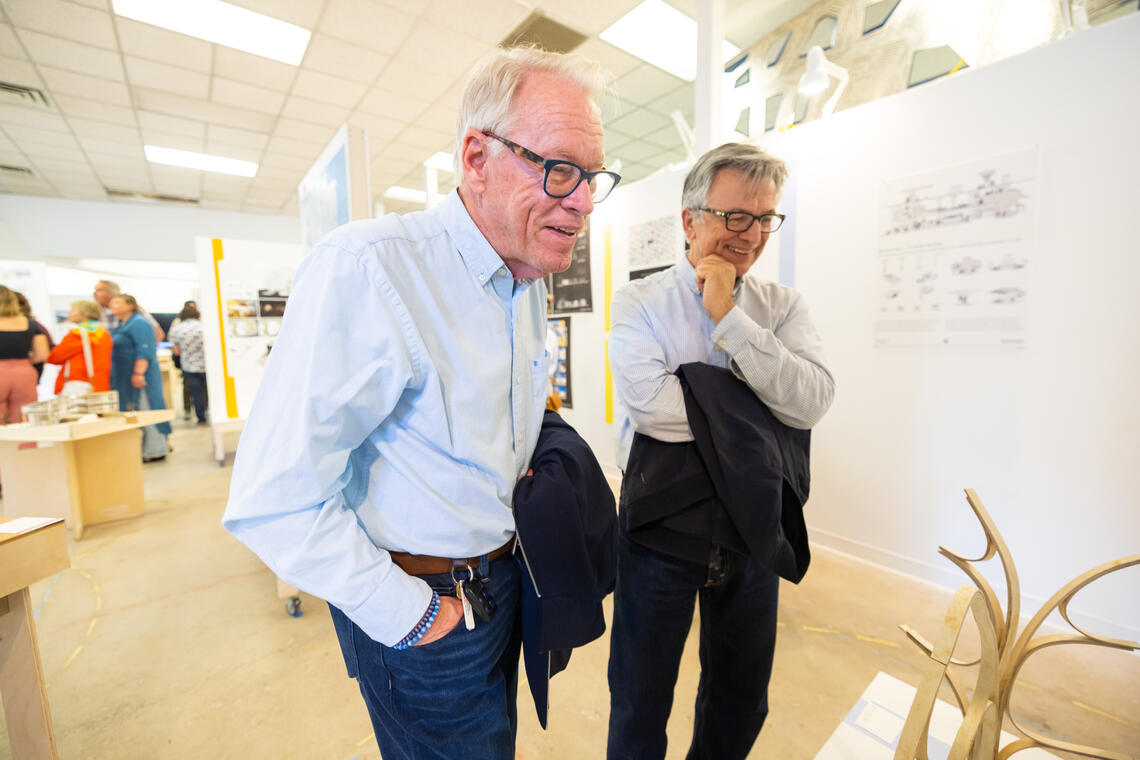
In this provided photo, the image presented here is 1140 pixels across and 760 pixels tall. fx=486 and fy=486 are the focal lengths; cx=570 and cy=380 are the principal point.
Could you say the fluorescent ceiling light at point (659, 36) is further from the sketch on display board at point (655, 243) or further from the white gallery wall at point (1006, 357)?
the white gallery wall at point (1006, 357)

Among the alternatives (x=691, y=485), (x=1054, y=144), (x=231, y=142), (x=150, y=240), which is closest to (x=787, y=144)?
(x=1054, y=144)

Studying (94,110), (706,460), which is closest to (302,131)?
(94,110)

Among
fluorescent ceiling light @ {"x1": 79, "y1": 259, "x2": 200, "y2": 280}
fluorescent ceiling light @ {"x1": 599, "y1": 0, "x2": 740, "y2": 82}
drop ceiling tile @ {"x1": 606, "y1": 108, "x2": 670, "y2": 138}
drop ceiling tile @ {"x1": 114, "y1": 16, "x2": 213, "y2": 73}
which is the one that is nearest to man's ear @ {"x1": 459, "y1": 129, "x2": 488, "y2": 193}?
fluorescent ceiling light @ {"x1": 599, "y1": 0, "x2": 740, "y2": 82}

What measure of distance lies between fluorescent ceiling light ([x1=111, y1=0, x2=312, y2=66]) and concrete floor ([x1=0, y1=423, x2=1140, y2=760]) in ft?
12.0

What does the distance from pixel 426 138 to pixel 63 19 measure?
292 centimetres

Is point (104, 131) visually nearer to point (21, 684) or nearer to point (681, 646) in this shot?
point (21, 684)

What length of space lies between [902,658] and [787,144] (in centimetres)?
251

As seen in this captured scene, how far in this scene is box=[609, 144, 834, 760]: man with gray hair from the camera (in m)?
1.05

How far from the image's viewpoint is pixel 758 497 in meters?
1.01

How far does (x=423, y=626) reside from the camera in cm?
73

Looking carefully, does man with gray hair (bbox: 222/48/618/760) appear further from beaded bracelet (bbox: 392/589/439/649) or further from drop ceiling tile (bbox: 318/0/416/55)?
drop ceiling tile (bbox: 318/0/416/55)

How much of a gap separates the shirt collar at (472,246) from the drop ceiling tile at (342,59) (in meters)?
4.03

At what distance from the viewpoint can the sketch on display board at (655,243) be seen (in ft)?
10.9

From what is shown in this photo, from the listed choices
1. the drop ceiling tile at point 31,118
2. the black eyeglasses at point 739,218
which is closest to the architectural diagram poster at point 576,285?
the black eyeglasses at point 739,218
